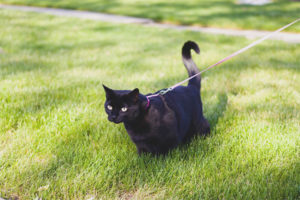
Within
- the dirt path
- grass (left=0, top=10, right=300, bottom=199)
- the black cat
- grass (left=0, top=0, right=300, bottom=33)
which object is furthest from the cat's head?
grass (left=0, top=0, right=300, bottom=33)

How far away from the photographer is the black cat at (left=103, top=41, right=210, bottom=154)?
1.83 meters

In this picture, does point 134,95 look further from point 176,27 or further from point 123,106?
point 176,27

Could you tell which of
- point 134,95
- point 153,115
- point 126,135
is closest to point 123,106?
point 134,95

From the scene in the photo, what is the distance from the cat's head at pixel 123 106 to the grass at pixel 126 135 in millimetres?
330

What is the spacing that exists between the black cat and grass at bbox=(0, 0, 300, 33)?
5121mm

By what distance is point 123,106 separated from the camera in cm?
182

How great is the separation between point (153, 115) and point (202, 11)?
7247mm

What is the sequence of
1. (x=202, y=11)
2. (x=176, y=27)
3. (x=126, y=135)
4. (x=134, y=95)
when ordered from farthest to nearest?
(x=202, y=11)
(x=176, y=27)
(x=126, y=135)
(x=134, y=95)

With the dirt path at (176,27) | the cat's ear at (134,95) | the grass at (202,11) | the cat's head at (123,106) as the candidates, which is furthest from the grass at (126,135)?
the grass at (202,11)

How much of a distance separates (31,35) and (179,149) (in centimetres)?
469

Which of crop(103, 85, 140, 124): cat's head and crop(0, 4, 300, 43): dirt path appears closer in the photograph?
crop(103, 85, 140, 124): cat's head

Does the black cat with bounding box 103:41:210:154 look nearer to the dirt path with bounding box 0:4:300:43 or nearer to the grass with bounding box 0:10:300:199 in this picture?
the grass with bounding box 0:10:300:199

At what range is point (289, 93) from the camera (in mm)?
3094

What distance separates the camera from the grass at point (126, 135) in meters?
1.74
